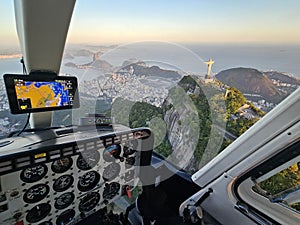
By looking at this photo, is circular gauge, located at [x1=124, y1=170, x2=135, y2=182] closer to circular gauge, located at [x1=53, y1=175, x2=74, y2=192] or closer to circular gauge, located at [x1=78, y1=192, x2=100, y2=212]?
circular gauge, located at [x1=78, y1=192, x2=100, y2=212]

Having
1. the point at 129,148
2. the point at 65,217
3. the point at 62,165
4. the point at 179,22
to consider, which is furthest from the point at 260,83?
the point at 65,217

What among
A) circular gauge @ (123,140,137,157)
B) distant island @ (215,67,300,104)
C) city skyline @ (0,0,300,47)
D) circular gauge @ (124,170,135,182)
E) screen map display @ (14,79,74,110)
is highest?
city skyline @ (0,0,300,47)

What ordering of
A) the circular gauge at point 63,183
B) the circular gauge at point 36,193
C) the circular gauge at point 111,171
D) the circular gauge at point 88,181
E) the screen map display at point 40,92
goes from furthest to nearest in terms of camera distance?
the circular gauge at point 111,171 < the circular gauge at point 88,181 < the circular gauge at point 63,183 < the circular gauge at point 36,193 < the screen map display at point 40,92

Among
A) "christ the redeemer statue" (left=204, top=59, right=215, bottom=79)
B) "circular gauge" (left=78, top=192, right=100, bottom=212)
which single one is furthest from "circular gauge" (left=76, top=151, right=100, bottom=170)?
"christ the redeemer statue" (left=204, top=59, right=215, bottom=79)

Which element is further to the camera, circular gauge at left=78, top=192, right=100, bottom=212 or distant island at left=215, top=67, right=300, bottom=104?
circular gauge at left=78, top=192, right=100, bottom=212

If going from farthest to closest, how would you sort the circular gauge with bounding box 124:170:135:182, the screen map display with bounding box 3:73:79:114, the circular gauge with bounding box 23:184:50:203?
the circular gauge with bounding box 124:170:135:182 → the circular gauge with bounding box 23:184:50:203 → the screen map display with bounding box 3:73:79:114

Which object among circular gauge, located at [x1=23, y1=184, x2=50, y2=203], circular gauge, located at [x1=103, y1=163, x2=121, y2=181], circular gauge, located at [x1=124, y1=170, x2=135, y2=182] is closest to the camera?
circular gauge, located at [x1=23, y1=184, x2=50, y2=203]

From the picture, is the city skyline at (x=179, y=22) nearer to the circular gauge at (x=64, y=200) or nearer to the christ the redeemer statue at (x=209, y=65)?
the christ the redeemer statue at (x=209, y=65)

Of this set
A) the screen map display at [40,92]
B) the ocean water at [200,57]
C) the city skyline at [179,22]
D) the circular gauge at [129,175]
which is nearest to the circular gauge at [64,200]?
the circular gauge at [129,175]
